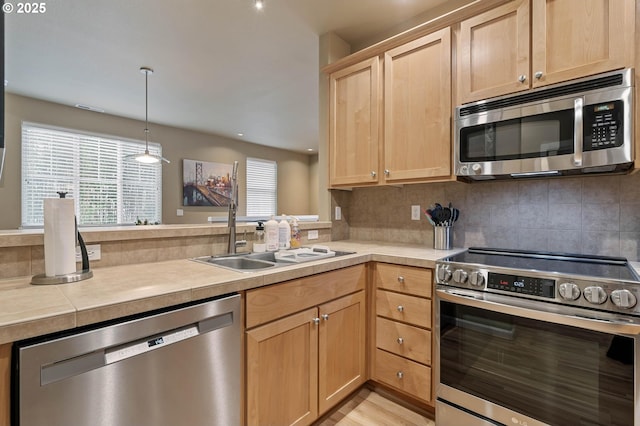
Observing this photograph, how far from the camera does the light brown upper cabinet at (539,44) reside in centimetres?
142

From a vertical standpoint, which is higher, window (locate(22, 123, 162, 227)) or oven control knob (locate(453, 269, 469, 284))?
window (locate(22, 123, 162, 227))

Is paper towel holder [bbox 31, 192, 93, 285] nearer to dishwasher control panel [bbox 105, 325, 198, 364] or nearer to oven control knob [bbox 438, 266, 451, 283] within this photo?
dishwasher control panel [bbox 105, 325, 198, 364]

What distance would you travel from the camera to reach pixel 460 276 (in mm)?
1546

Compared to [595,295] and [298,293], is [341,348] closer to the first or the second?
[298,293]

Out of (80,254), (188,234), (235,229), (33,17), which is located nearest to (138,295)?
(80,254)

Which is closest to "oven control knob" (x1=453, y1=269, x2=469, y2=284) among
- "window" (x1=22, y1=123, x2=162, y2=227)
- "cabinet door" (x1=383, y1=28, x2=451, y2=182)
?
"cabinet door" (x1=383, y1=28, x2=451, y2=182)

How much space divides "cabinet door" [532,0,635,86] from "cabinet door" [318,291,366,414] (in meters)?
1.59

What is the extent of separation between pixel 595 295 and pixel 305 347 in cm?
125

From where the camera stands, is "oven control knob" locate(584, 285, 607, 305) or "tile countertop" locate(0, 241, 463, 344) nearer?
"tile countertop" locate(0, 241, 463, 344)

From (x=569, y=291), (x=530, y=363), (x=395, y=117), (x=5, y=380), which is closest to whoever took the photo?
(x=5, y=380)

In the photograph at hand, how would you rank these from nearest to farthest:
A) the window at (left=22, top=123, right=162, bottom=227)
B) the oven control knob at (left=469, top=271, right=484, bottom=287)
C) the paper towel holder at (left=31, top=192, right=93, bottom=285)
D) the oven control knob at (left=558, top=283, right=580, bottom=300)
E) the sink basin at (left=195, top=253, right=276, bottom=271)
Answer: the paper towel holder at (left=31, top=192, right=93, bottom=285), the oven control knob at (left=558, top=283, right=580, bottom=300), the oven control knob at (left=469, top=271, right=484, bottom=287), the sink basin at (left=195, top=253, right=276, bottom=271), the window at (left=22, top=123, right=162, bottom=227)

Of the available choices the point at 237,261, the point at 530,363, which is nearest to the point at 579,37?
the point at 530,363

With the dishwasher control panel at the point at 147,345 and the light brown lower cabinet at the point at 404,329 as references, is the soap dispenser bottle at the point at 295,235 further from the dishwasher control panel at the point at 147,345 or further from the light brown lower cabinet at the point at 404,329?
the dishwasher control panel at the point at 147,345

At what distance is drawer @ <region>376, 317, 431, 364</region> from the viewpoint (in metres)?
1.71
